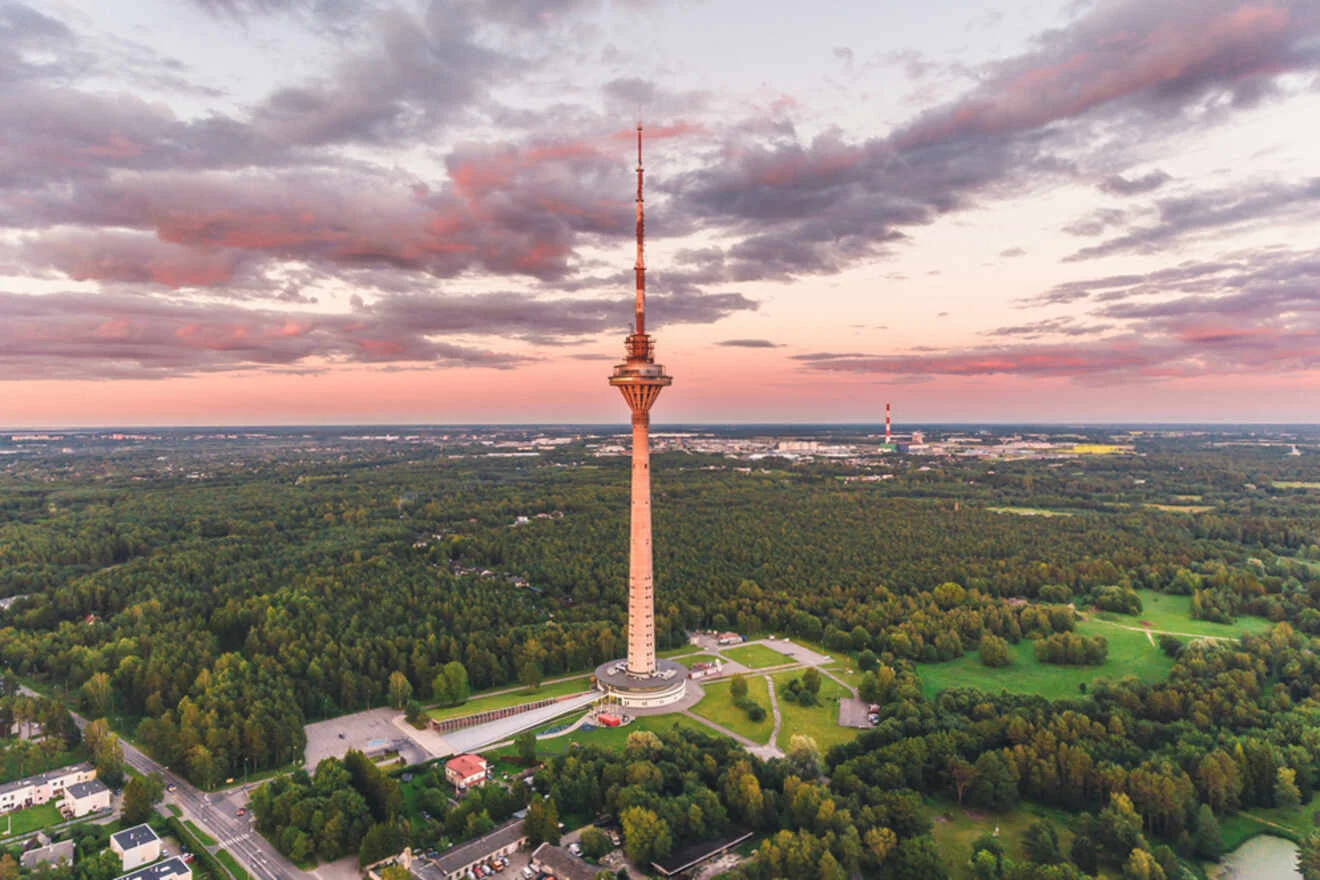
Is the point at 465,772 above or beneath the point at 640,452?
beneath

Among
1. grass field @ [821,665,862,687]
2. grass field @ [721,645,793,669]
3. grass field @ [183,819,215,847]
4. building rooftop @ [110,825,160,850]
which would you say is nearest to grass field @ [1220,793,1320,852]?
grass field @ [821,665,862,687]

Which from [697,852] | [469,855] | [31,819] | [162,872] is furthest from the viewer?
[31,819]

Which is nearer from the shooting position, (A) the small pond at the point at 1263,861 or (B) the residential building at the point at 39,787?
(A) the small pond at the point at 1263,861

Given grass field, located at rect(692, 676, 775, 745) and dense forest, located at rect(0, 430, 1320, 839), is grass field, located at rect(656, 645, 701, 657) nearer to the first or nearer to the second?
dense forest, located at rect(0, 430, 1320, 839)

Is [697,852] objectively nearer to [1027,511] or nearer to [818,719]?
[818,719]

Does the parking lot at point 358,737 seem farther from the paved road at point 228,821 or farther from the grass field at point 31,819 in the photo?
the grass field at point 31,819

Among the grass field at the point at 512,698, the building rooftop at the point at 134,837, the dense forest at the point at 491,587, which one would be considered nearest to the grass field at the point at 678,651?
the dense forest at the point at 491,587

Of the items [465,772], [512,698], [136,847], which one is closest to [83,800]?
[136,847]
